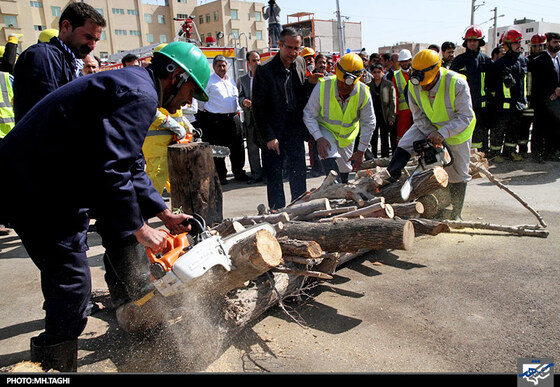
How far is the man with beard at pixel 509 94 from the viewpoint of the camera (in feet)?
26.0

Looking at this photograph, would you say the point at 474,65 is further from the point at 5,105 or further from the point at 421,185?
the point at 5,105

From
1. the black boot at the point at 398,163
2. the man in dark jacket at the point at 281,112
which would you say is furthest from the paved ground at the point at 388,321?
the man in dark jacket at the point at 281,112

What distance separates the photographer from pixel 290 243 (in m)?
3.07

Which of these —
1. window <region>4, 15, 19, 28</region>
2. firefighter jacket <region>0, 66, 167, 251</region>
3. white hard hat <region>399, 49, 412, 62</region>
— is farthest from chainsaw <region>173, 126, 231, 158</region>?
window <region>4, 15, 19, 28</region>

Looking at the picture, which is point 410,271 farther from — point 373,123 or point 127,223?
point 127,223

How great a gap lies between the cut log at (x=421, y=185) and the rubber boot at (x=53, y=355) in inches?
132

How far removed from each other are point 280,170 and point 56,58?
9.12ft

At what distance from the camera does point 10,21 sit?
4019 centimetres

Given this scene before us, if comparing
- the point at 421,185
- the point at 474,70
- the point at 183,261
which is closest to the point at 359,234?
the point at 421,185

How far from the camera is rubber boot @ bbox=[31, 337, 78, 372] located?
2125mm

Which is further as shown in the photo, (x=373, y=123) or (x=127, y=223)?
(x=373, y=123)

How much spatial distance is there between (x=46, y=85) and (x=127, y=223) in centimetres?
160

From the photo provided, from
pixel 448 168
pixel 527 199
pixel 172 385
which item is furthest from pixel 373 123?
pixel 172 385

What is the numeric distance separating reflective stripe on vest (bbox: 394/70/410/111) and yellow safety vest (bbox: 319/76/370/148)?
3596 mm
